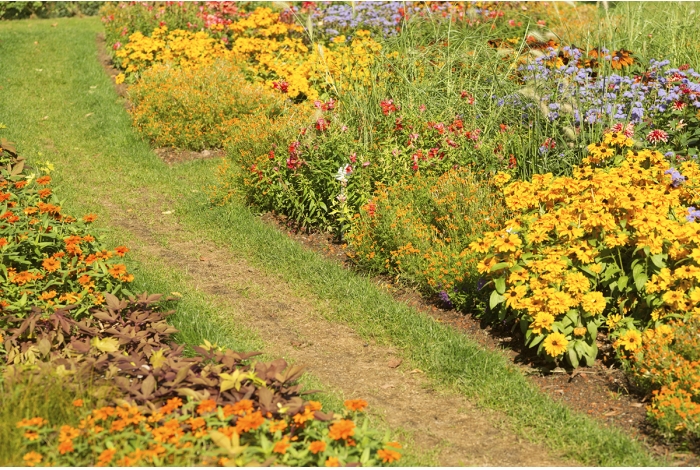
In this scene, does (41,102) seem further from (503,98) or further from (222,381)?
(222,381)

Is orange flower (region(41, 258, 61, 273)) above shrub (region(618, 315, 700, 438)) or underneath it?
above

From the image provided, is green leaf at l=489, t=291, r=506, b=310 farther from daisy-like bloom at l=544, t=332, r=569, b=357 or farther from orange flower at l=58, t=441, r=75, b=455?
orange flower at l=58, t=441, r=75, b=455

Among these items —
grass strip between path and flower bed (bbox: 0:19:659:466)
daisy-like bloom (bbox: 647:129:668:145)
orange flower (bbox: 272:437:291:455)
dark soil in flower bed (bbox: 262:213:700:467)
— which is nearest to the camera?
orange flower (bbox: 272:437:291:455)

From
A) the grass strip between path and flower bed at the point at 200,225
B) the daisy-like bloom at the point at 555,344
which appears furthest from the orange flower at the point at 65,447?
the daisy-like bloom at the point at 555,344

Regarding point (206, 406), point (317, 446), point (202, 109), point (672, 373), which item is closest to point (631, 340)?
point (672, 373)

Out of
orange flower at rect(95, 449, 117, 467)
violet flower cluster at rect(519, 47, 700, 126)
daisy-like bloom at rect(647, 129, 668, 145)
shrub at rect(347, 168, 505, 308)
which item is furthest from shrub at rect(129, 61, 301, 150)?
orange flower at rect(95, 449, 117, 467)

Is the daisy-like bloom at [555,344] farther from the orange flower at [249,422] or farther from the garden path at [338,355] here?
the orange flower at [249,422]

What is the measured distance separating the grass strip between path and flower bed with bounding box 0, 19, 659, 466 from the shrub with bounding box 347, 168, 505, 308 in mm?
294

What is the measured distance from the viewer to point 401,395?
5309 millimetres

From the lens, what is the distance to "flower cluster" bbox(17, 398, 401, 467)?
3.88 m

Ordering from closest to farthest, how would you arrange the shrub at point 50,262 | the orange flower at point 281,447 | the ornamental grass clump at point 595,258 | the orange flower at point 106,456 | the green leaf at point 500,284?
1. the orange flower at point 106,456
2. the orange flower at point 281,447
3. the ornamental grass clump at point 595,258
4. the shrub at point 50,262
5. the green leaf at point 500,284

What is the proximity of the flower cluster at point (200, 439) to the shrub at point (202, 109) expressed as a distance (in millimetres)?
5705

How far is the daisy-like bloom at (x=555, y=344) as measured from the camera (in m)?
5.16

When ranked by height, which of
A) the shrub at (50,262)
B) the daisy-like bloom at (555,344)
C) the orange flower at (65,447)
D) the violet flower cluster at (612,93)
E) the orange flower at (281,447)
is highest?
the violet flower cluster at (612,93)
